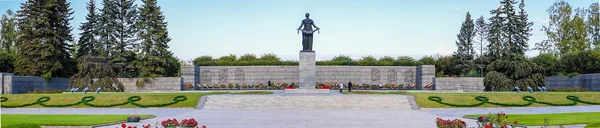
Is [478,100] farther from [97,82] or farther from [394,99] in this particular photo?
[97,82]

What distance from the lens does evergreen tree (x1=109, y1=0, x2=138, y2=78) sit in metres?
41.7

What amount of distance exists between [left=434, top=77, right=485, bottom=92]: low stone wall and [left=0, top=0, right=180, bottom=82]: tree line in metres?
20.5

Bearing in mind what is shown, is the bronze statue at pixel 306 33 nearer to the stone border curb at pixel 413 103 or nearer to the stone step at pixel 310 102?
the stone step at pixel 310 102

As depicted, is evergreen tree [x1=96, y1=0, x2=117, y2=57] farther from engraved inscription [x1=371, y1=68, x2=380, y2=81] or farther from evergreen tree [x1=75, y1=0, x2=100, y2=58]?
engraved inscription [x1=371, y1=68, x2=380, y2=81]

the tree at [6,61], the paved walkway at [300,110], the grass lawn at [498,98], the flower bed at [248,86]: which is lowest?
the paved walkway at [300,110]

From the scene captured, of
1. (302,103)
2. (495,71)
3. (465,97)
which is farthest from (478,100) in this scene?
(495,71)

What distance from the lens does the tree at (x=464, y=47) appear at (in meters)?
48.1

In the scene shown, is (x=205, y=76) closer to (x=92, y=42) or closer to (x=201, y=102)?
(x=92, y=42)

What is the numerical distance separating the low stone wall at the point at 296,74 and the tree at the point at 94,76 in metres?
6.36

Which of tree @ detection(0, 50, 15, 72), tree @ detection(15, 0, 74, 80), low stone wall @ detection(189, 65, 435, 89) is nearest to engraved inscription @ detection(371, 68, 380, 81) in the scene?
low stone wall @ detection(189, 65, 435, 89)

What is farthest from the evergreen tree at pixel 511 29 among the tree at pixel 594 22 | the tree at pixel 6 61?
the tree at pixel 6 61

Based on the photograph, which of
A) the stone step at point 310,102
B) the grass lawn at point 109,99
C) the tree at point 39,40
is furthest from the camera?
the tree at point 39,40

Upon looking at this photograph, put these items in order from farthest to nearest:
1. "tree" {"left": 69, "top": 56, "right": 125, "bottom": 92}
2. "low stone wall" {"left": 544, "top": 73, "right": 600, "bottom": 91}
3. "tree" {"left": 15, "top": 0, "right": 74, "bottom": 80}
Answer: "tree" {"left": 15, "top": 0, "right": 74, "bottom": 80} → "tree" {"left": 69, "top": 56, "right": 125, "bottom": 92} → "low stone wall" {"left": 544, "top": 73, "right": 600, "bottom": 91}

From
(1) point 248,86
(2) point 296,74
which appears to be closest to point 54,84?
(1) point 248,86
